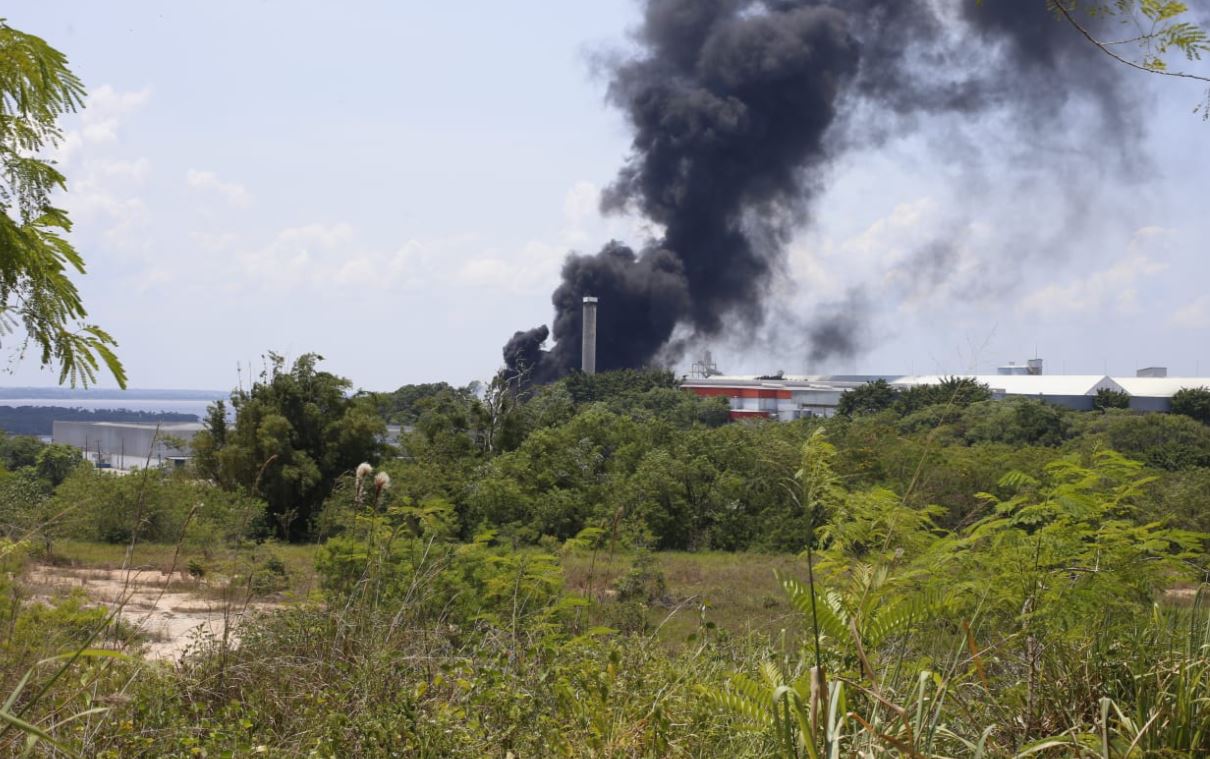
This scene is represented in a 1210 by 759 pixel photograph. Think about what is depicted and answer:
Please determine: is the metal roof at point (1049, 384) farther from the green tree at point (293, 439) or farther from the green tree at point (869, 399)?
the green tree at point (293, 439)

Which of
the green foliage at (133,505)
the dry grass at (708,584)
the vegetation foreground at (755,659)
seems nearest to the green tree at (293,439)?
the green foliage at (133,505)

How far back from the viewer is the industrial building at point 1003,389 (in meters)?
46.4

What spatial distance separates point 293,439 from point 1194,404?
33.3 meters

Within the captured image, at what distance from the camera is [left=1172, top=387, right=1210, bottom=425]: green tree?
127 feet

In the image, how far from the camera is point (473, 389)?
30328mm

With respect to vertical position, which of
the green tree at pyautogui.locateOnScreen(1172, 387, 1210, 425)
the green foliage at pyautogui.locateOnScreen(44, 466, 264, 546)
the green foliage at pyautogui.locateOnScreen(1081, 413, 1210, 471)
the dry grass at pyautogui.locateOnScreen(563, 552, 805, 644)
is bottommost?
the dry grass at pyautogui.locateOnScreen(563, 552, 805, 644)

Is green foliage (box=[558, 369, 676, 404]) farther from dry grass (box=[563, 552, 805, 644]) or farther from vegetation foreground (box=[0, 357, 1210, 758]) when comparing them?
vegetation foreground (box=[0, 357, 1210, 758])

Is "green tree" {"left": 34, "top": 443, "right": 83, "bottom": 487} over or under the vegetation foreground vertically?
under

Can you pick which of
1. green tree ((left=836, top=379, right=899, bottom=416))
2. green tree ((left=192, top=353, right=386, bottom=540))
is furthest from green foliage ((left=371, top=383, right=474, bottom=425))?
green tree ((left=836, top=379, right=899, bottom=416))

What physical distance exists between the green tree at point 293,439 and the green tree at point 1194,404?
3103 cm

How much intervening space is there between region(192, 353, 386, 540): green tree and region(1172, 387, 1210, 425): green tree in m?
31.0

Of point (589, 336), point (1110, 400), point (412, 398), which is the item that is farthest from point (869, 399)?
point (589, 336)

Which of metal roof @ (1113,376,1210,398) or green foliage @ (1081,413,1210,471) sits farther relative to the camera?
metal roof @ (1113,376,1210,398)

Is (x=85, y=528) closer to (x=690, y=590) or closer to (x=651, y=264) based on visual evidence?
(x=690, y=590)
